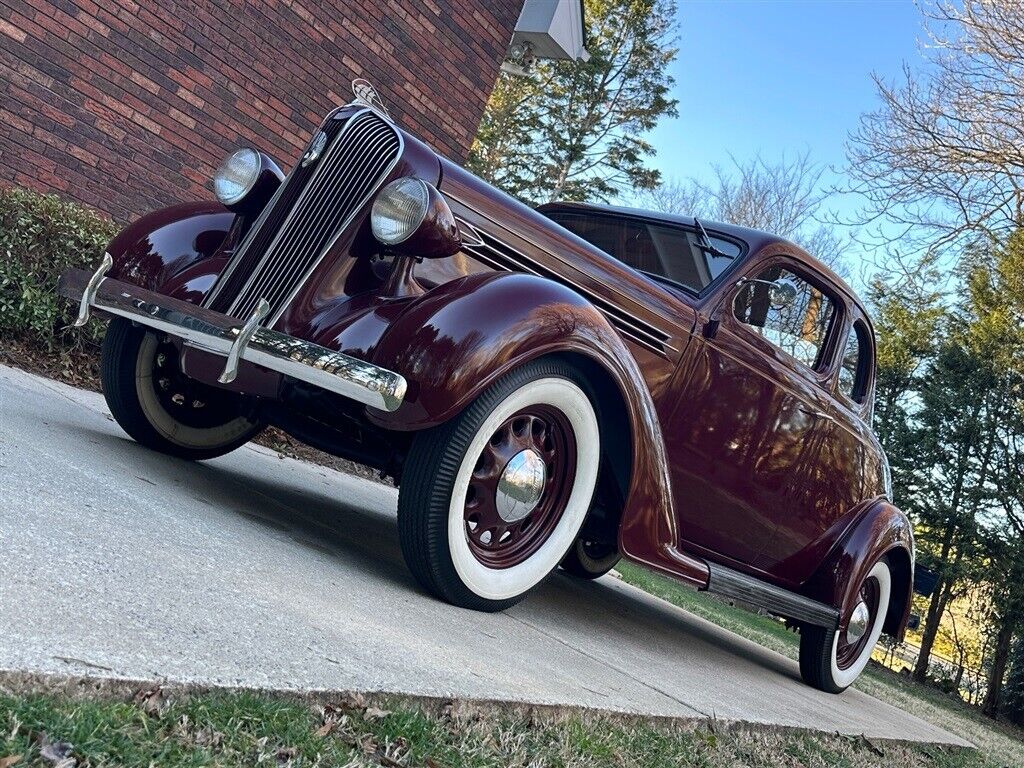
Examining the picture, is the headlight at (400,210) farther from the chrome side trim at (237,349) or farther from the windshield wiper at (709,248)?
the windshield wiper at (709,248)

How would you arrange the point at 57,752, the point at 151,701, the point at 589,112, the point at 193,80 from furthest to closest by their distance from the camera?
the point at 589,112 < the point at 193,80 < the point at 151,701 < the point at 57,752

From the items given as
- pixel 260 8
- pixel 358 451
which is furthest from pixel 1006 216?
pixel 358 451

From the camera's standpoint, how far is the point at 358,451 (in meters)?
3.42

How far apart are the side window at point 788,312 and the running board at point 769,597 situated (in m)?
1.09

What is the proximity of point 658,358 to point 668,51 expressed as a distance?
1152 inches

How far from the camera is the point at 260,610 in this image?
2244 mm

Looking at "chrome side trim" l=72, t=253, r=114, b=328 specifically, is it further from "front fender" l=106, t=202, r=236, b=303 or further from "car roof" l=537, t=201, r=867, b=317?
"car roof" l=537, t=201, r=867, b=317

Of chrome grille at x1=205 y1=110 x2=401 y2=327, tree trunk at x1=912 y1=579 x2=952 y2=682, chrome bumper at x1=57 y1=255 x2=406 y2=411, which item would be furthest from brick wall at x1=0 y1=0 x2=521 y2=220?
tree trunk at x1=912 y1=579 x2=952 y2=682

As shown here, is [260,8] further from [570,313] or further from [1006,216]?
[1006,216]

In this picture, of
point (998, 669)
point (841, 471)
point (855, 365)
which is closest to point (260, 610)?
point (841, 471)

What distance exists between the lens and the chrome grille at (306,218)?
132 inches

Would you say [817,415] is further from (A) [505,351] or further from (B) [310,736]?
(B) [310,736]

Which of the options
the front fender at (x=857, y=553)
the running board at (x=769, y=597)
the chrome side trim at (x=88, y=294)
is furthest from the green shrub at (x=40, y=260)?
the front fender at (x=857, y=553)

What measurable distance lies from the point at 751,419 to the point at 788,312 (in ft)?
1.77
